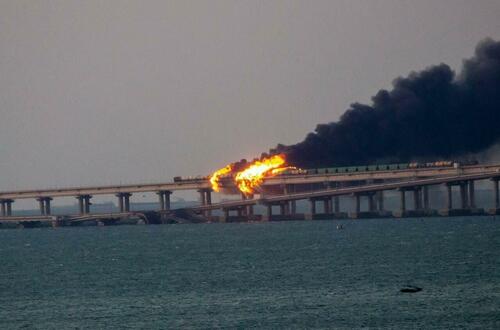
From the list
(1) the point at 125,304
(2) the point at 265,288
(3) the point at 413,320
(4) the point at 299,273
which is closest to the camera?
(3) the point at 413,320

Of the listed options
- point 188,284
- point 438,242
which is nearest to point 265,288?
point 188,284

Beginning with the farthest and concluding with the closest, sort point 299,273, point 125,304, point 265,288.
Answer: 1. point 299,273
2. point 265,288
3. point 125,304

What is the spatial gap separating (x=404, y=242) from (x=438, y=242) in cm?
434

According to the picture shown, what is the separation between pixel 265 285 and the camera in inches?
5044

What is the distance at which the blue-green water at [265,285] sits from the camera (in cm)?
10538

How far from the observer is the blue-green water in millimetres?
105375

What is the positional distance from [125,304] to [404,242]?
225ft

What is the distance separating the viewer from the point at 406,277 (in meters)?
130

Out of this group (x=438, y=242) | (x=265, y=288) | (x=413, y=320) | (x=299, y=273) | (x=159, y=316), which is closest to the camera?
(x=413, y=320)

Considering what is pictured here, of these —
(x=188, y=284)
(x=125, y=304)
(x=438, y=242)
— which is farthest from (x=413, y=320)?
(x=438, y=242)

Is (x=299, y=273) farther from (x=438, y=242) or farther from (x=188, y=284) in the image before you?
(x=438, y=242)

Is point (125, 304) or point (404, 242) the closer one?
point (125, 304)

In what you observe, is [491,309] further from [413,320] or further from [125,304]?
[125,304]

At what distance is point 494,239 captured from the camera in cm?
18012
